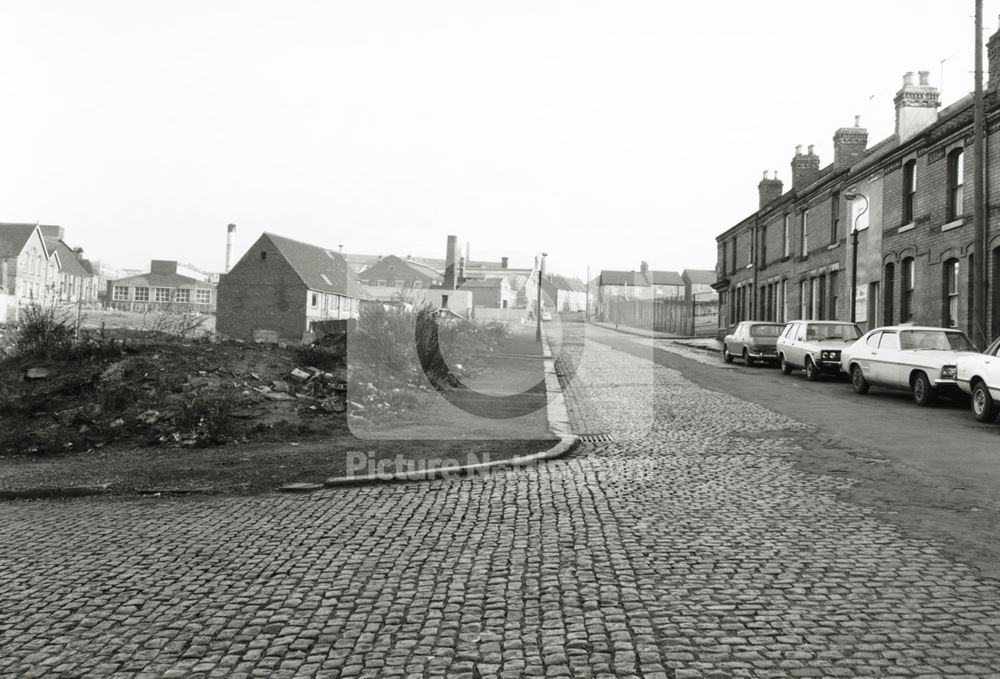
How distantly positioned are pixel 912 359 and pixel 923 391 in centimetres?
79

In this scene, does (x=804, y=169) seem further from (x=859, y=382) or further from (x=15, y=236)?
(x=15, y=236)

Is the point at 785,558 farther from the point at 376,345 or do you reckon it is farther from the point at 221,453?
the point at 376,345

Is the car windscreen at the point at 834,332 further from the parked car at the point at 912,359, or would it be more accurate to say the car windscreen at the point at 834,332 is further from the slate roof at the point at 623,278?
the slate roof at the point at 623,278

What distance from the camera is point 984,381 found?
41.4 feet

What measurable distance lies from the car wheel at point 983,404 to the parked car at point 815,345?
749 cm

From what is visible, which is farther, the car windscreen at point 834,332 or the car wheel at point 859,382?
the car windscreen at point 834,332

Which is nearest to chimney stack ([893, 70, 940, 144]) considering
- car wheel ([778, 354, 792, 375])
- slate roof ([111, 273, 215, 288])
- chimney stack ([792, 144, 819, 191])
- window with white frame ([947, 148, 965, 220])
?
window with white frame ([947, 148, 965, 220])

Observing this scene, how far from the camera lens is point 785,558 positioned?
5117 millimetres

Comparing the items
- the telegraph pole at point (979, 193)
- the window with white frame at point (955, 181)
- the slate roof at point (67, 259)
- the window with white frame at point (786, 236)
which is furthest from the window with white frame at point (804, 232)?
the slate roof at point (67, 259)

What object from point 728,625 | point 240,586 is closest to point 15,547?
point 240,586

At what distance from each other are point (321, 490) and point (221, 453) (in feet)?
8.91

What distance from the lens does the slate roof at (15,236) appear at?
2877 inches

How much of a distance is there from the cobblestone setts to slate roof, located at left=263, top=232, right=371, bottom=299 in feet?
172

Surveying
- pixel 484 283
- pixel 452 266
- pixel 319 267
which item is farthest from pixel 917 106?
pixel 484 283
